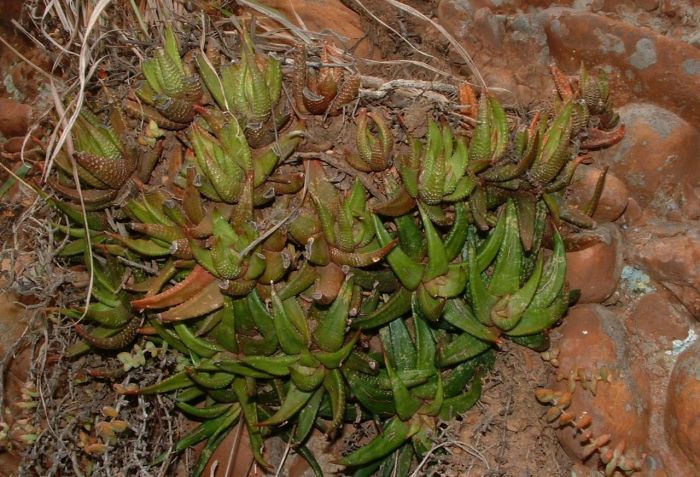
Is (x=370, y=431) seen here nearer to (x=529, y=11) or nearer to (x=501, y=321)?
(x=501, y=321)

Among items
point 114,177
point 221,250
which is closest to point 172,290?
point 221,250

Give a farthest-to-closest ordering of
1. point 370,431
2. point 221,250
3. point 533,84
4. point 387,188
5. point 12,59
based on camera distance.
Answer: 1. point 12,59
2. point 533,84
3. point 370,431
4. point 387,188
5. point 221,250

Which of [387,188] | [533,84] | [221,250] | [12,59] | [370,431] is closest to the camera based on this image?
[221,250]

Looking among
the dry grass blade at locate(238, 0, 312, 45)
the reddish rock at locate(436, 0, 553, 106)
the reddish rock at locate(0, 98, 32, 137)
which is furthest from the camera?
the reddish rock at locate(0, 98, 32, 137)

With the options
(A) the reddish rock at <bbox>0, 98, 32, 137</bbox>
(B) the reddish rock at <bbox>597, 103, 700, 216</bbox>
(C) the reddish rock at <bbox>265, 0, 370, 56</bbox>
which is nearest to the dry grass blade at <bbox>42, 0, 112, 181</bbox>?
(C) the reddish rock at <bbox>265, 0, 370, 56</bbox>

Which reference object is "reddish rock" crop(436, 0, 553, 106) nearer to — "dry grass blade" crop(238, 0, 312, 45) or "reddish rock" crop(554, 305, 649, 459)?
"dry grass blade" crop(238, 0, 312, 45)

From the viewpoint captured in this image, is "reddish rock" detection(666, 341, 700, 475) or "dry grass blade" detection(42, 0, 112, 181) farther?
"reddish rock" detection(666, 341, 700, 475)

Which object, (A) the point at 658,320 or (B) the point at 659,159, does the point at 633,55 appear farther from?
(A) the point at 658,320
